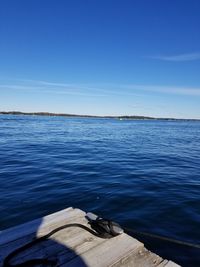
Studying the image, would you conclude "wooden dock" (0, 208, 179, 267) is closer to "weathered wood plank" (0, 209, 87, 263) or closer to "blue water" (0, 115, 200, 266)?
"weathered wood plank" (0, 209, 87, 263)

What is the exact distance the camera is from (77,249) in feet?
12.4

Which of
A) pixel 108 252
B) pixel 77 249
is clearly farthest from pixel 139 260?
pixel 77 249

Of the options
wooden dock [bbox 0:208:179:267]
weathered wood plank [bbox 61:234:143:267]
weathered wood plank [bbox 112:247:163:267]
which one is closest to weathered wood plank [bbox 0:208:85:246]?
wooden dock [bbox 0:208:179:267]

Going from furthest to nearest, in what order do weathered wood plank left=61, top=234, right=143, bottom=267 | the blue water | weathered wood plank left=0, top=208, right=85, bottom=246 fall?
the blue water → weathered wood plank left=0, top=208, right=85, bottom=246 → weathered wood plank left=61, top=234, right=143, bottom=267

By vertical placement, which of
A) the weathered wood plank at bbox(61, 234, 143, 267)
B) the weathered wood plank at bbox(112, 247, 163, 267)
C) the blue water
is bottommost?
the blue water

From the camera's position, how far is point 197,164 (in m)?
15.5

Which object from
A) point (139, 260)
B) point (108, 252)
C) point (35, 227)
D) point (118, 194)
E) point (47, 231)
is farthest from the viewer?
point (118, 194)

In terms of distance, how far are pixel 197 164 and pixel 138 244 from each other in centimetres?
1274

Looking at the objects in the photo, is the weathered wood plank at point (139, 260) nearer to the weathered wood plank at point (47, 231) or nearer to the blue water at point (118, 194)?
the weathered wood plank at point (47, 231)

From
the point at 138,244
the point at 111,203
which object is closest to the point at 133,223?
the point at 111,203

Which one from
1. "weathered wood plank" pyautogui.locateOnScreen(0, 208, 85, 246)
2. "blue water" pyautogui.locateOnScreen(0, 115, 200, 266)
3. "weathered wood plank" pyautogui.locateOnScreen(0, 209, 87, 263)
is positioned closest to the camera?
"weathered wood plank" pyautogui.locateOnScreen(0, 209, 87, 263)

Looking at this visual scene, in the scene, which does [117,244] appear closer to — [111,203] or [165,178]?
[111,203]

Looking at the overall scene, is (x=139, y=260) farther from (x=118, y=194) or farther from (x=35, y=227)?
(x=118, y=194)

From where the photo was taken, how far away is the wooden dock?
3.50m
